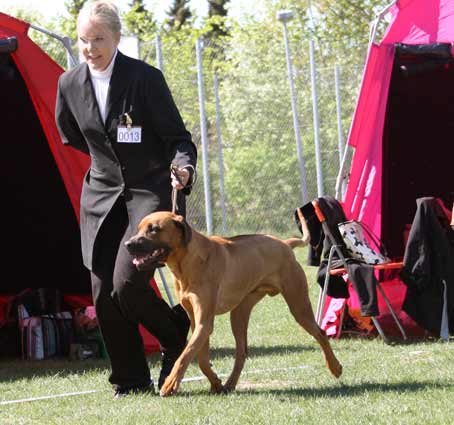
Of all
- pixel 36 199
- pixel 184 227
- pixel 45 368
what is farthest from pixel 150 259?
pixel 36 199

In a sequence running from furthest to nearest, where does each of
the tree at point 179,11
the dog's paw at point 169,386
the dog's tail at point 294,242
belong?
the tree at point 179,11 < the dog's tail at point 294,242 < the dog's paw at point 169,386

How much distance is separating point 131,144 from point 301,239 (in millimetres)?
1918

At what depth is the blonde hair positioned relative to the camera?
5.29 m

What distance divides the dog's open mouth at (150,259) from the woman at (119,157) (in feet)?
0.49

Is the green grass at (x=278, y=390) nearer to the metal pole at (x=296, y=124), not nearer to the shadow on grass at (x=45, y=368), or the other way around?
the shadow on grass at (x=45, y=368)

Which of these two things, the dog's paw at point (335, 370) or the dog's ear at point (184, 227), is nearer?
the dog's ear at point (184, 227)

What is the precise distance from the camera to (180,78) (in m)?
16.7

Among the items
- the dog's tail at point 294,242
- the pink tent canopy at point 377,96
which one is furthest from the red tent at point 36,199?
the pink tent canopy at point 377,96

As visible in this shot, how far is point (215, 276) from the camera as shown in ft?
18.2

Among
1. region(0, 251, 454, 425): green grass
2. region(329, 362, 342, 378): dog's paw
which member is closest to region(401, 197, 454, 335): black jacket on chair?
region(0, 251, 454, 425): green grass

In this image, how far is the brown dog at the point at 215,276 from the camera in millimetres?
5270

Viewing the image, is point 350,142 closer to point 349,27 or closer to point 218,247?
point 218,247

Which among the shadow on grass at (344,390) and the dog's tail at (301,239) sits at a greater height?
the dog's tail at (301,239)

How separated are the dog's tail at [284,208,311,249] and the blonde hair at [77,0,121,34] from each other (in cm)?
176
